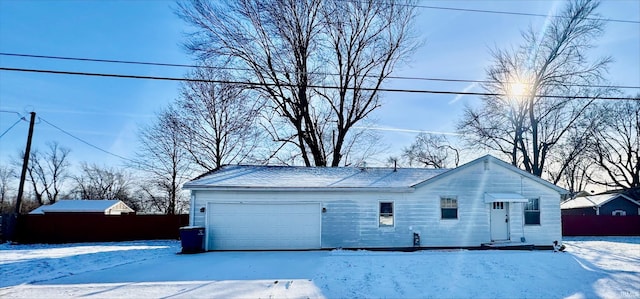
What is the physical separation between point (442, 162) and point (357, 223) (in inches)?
1086

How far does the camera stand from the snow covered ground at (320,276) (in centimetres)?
755

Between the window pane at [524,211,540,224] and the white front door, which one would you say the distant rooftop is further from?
the white front door

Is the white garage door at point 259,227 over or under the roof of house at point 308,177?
under

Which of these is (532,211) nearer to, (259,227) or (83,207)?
(259,227)

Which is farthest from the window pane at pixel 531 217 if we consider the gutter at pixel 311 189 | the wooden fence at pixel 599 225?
the wooden fence at pixel 599 225

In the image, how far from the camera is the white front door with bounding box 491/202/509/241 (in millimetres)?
Result: 14758

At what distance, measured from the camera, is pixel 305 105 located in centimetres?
2459

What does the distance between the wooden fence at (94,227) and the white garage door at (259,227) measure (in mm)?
7320

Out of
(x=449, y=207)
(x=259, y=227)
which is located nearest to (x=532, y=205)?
(x=449, y=207)

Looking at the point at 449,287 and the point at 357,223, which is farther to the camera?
the point at 357,223

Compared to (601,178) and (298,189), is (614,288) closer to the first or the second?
(298,189)

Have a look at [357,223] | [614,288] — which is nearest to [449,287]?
[614,288]

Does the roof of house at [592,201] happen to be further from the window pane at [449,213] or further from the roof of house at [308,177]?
the window pane at [449,213]

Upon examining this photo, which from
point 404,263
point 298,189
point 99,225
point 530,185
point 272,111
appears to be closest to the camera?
point 404,263
